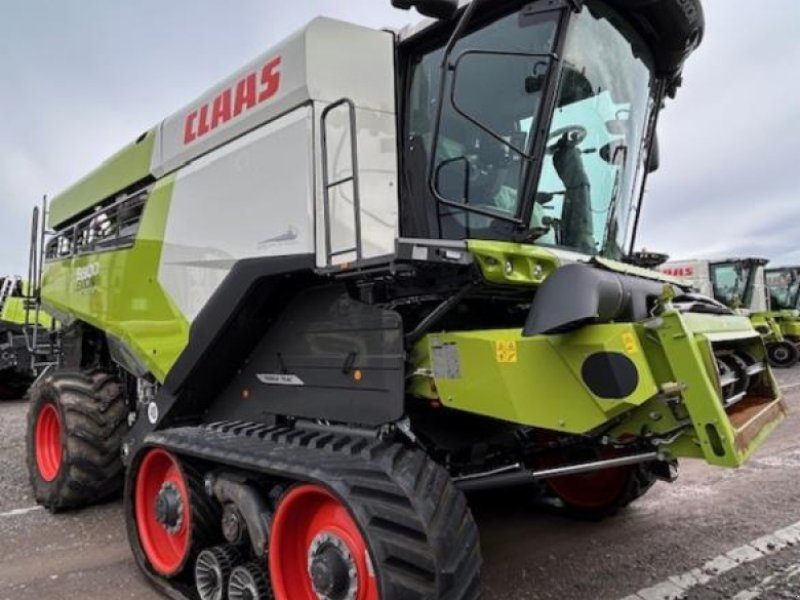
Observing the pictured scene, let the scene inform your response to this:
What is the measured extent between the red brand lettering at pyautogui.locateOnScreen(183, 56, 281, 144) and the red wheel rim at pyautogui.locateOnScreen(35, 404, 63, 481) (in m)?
2.84

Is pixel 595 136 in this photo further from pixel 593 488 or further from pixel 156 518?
pixel 156 518

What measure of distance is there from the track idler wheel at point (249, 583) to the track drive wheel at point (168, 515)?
1.28 feet

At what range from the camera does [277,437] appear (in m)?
3.26

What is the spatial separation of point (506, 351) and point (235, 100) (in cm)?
220

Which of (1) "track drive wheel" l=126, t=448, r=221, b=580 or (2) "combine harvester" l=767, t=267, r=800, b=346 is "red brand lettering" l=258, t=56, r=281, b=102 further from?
(2) "combine harvester" l=767, t=267, r=800, b=346

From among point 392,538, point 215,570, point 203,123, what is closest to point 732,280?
point 203,123

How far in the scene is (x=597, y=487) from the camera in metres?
4.55

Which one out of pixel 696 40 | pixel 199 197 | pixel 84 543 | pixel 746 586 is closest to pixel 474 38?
pixel 696 40

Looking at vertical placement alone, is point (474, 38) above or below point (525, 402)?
above

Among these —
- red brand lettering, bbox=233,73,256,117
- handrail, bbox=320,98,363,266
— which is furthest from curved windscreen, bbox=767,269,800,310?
handrail, bbox=320,98,363,266

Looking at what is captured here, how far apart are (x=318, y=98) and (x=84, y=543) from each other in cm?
330

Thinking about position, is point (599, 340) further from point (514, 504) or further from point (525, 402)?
point (514, 504)

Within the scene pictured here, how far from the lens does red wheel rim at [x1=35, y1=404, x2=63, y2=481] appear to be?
5.50 meters

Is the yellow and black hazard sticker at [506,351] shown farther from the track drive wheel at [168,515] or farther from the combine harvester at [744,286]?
the combine harvester at [744,286]
